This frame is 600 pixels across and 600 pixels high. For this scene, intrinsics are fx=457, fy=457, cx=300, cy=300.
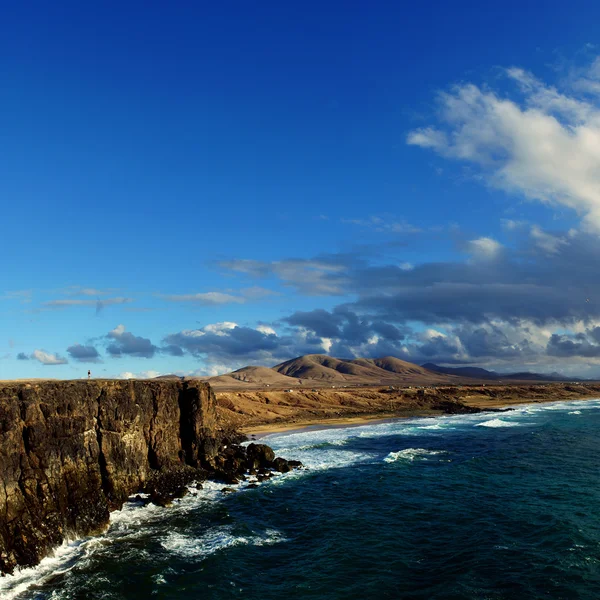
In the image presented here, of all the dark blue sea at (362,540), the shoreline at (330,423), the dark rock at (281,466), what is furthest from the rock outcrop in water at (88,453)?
the shoreline at (330,423)

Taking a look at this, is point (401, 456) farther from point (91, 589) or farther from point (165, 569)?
point (91, 589)

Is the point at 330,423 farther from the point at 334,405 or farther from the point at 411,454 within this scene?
the point at 411,454

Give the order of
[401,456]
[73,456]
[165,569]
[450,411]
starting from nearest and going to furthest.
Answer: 1. [165,569]
2. [73,456]
3. [401,456]
4. [450,411]

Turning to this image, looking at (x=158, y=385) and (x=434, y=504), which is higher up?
(x=158, y=385)

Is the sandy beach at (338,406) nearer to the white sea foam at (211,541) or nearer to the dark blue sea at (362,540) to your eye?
the dark blue sea at (362,540)

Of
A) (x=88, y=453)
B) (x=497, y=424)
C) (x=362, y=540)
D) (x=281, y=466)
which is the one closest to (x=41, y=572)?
(x=88, y=453)

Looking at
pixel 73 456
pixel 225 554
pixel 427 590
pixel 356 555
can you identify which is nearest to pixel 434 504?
pixel 356 555

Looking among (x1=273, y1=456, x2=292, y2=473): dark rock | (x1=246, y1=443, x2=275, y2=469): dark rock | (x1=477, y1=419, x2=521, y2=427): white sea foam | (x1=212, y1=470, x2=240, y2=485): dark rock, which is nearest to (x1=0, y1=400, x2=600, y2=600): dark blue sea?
(x1=273, y1=456, x2=292, y2=473): dark rock
